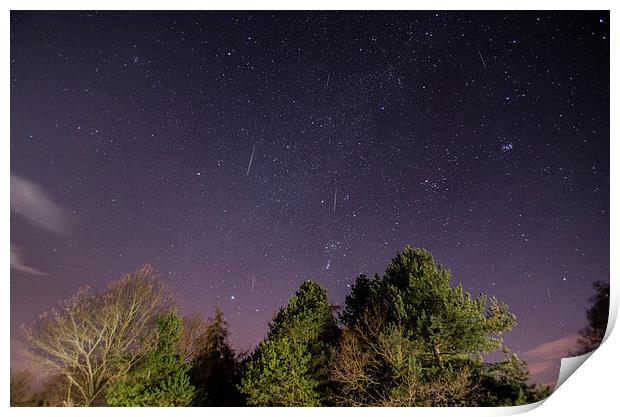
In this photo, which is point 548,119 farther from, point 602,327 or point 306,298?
point 306,298

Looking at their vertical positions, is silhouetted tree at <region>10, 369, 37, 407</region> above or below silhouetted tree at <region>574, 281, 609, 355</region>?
below

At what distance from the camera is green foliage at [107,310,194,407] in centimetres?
739

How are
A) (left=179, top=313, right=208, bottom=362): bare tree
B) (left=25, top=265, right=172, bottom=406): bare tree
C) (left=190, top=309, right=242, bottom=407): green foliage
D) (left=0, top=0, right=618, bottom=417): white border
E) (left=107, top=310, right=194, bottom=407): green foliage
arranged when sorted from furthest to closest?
(left=190, top=309, right=242, bottom=407): green foliage, (left=179, top=313, right=208, bottom=362): bare tree, (left=107, top=310, right=194, bottom=407): green foliage, (left=25, top=265, right=172, bottom=406): bare tree, (left=0, top=0, right=618, bottom=417): white border

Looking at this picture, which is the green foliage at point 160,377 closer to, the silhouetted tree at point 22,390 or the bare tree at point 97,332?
the bare tree at point 97,332

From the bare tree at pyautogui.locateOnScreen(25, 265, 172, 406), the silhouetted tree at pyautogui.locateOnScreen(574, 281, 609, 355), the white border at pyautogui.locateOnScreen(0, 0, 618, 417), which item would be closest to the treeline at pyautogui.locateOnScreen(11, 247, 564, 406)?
the bare tree at pyautogui.locateOnScreen(25, 265, 172, 406)

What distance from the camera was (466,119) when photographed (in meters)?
7.54

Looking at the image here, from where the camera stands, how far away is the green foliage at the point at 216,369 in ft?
30.4

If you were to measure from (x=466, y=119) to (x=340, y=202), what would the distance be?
271 cm

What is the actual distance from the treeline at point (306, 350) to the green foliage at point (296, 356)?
22 millimetres

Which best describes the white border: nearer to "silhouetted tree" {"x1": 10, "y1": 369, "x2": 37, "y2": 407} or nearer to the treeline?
"silhouetted tree" {"x1": 10, "y1": 369, "x2": 37, "y2": 407}

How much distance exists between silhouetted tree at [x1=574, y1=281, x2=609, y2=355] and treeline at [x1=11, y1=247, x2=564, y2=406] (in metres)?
0.99

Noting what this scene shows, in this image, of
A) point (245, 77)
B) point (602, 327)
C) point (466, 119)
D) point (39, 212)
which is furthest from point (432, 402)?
point (39, 212)

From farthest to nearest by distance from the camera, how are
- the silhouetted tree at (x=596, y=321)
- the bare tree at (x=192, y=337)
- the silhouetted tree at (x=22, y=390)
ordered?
the bare tree at (x=192, y=337), the silhouetted tree at (x=596, y=321), the silhouetted tree at (x=22, y=390)
